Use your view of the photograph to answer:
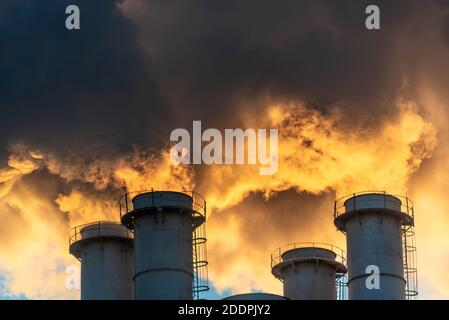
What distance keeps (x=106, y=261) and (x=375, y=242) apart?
13263 millimetres

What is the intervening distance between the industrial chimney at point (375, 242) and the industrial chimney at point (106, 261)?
10634mm

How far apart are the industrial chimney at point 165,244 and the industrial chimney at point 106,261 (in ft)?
9.02

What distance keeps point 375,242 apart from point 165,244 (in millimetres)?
10406

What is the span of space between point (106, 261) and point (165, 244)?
18.0ft

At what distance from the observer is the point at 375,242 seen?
61.2 m

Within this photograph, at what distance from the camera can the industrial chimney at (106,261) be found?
204 feet

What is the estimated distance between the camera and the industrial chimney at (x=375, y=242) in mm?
60219

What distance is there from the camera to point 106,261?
6269 centimetres
